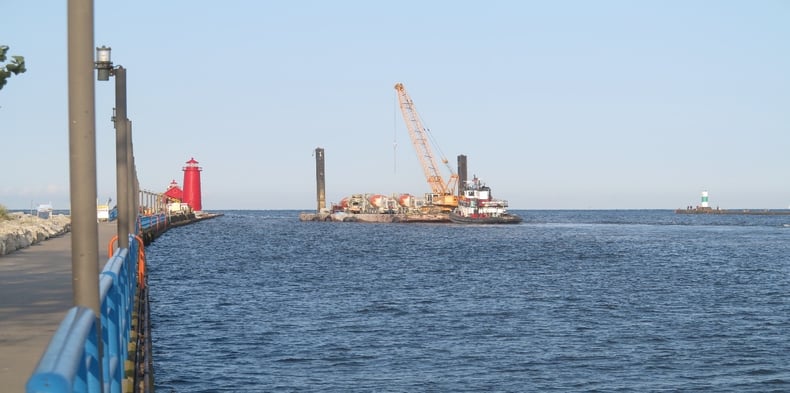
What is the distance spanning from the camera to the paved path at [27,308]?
32.7ft

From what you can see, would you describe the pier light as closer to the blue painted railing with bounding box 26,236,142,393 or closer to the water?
the water

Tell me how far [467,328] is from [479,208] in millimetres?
119498

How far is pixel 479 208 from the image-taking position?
145 meters

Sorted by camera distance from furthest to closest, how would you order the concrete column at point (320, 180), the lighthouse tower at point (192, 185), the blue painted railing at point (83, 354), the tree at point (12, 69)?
the concrete column at point (320, 180), the lighthouse tower at point (192, 185), the tree at point (12, 69), the blue painted railing at point (83, 354)

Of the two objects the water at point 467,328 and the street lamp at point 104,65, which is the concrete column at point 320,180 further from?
the street lamp at point 104,65

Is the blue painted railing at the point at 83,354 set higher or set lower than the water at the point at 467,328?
higher

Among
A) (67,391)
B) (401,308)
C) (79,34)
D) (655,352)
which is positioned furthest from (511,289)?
(67,391)

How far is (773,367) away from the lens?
2075cm

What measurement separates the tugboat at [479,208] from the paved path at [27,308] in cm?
11731

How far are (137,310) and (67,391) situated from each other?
47.6ft

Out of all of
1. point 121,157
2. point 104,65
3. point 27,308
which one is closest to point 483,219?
point 121,157

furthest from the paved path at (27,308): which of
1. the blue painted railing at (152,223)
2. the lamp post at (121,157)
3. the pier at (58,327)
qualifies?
the blue painted railing at (152,223)

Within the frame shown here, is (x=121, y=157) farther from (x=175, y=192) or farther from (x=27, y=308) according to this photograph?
(x=175, y=192)

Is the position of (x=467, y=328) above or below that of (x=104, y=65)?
below
